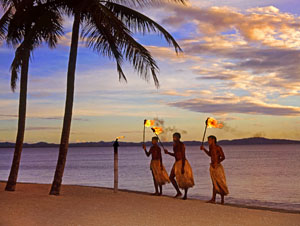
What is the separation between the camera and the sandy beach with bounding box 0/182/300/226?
859 centimetres

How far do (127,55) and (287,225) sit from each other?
6.11 meters

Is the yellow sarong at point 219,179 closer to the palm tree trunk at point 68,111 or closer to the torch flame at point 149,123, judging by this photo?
the torch flame at point 149,123

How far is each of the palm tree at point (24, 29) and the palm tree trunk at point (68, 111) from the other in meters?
0.72

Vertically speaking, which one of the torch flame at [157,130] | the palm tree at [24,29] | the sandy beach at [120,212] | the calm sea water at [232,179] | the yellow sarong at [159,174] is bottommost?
the calm sea water at [232,179]

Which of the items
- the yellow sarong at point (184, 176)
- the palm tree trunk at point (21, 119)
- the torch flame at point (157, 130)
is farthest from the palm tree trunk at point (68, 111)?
the yellow sarong at point (184, 176)

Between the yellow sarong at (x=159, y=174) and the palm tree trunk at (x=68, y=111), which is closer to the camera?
the palm tree trunk at (x=68, y=111)

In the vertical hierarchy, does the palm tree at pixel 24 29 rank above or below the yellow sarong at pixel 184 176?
above

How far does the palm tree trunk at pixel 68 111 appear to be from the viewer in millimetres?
12320

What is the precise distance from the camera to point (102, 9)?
11.9 metres

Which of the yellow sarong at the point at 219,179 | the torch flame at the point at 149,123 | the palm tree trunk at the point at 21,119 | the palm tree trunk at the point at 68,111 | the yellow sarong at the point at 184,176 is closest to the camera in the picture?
the yellow sarong at the point at 219,179

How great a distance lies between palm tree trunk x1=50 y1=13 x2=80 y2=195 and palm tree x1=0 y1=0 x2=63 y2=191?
0.72 m

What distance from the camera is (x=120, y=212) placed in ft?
31.3

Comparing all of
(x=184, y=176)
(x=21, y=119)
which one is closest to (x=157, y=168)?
(x=184, y=176)

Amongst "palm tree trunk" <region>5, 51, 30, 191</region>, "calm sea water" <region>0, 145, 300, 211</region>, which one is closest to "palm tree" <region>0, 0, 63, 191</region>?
"palm tree trunk" <region>5, 51, 30, 191</region>
